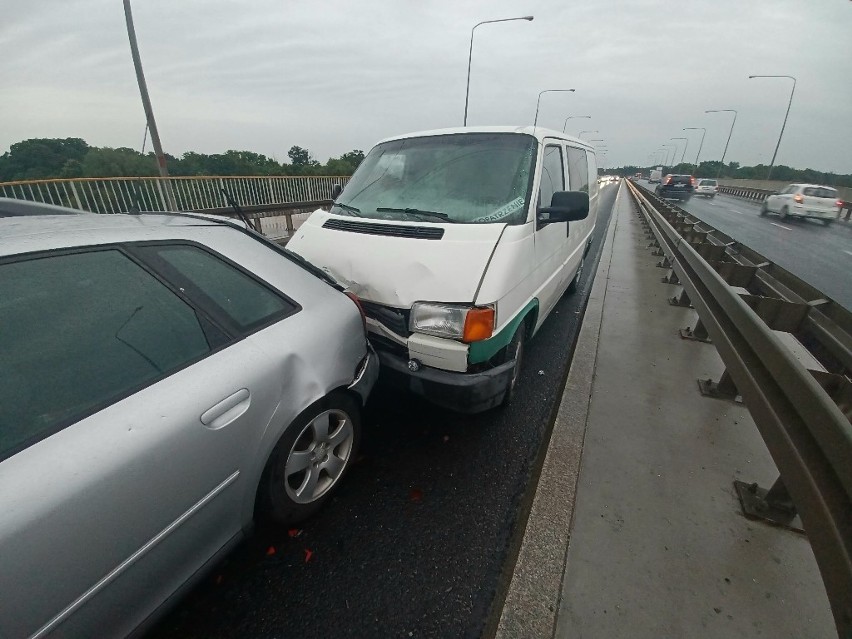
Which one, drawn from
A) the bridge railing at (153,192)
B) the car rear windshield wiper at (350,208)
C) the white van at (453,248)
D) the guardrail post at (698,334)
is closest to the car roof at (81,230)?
the white van at (453,248)

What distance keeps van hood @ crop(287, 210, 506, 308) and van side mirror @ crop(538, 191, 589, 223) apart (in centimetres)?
57

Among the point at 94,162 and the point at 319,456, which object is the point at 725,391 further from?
the point at 94,162

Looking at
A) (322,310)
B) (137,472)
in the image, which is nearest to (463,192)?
(322,310)

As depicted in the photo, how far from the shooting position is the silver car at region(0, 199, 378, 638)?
107 cm

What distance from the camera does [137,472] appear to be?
3.97 ft

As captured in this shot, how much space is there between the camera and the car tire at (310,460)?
5.95 ft

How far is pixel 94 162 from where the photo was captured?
57.4ft

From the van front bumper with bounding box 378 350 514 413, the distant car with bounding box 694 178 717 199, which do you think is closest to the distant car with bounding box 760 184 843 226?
the distant car with bounding box 694 178 717 199

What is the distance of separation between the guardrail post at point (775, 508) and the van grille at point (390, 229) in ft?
7.74

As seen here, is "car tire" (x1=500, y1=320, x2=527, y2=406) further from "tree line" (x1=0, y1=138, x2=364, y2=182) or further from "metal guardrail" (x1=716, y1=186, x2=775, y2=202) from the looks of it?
"metal guardrail" (x1=716, y1=186, x2=775, y2=202)

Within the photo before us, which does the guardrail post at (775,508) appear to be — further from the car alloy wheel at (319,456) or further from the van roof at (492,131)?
the van roof at (492,131)

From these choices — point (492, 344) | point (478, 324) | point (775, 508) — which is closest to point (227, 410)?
point (478, 324)

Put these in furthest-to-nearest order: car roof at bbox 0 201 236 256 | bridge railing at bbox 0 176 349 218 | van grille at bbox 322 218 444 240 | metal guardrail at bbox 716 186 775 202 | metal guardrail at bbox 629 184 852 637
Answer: metal guardrail at bbox 716 186 775 202
bridge railing at bbox 0 176 349 218
van grille at bbox 322 218 444 240
car roof at bbox 0 201 236 256
metal guardrail at bbox 629 184 852 637

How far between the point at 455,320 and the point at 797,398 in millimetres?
1572
